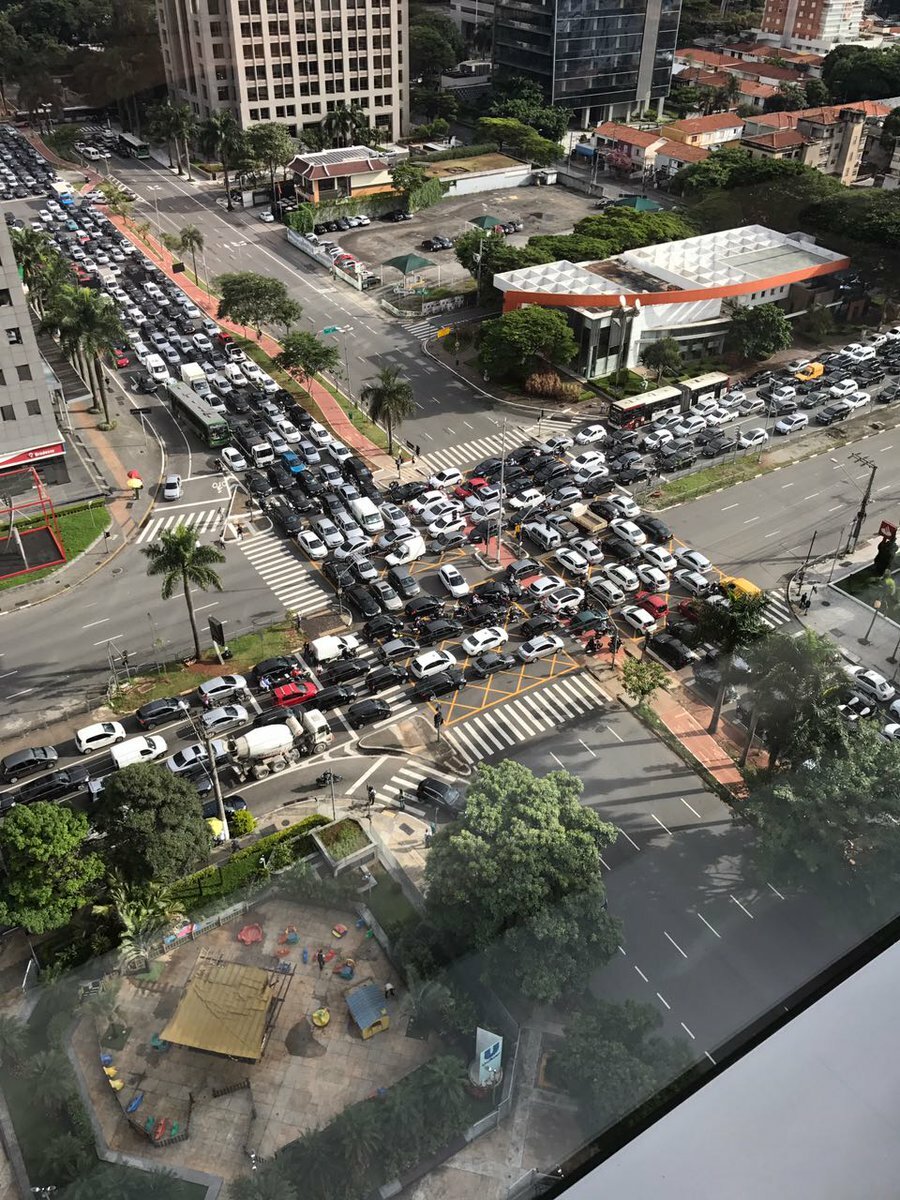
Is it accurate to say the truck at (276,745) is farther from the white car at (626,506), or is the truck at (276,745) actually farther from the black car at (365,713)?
the white car at (626,506)

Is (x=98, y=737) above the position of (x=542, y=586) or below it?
below

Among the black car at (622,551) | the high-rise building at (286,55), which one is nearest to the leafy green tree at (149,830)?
the black car at (622,551)

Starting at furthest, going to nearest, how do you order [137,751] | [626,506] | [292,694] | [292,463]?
[292,463] < [626,506] < [292,694] < [137,751]

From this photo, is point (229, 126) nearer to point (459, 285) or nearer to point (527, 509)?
point (459, 285)

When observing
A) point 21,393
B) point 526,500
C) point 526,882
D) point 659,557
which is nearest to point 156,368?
point 21,393

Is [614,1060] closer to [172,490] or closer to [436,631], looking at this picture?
[436,631]
